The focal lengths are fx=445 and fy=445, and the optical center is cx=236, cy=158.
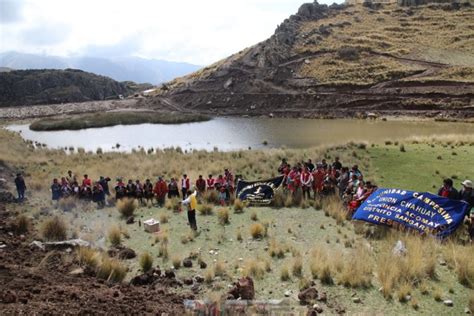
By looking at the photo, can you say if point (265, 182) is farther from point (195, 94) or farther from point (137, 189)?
point (195, 94)

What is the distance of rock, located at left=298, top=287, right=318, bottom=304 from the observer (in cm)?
905

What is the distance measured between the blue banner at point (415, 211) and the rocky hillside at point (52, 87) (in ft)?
370

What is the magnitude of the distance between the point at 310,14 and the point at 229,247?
108013 millimetres

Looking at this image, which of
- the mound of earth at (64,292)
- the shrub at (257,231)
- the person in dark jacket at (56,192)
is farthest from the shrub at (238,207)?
the person in dark jacket at (56,192)

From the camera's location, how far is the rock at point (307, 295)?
9047mm

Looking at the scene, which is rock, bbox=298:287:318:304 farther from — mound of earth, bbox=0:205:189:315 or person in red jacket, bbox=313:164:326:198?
person in red jacket, bbox=313:164:326:198

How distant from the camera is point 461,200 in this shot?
12.6 m

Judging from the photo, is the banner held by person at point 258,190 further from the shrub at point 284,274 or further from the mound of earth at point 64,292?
the mound of earth at point 64,292

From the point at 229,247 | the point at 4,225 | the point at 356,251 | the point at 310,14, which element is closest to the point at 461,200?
the point at 356,251

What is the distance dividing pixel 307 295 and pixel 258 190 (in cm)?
989

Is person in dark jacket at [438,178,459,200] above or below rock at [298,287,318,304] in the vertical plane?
above

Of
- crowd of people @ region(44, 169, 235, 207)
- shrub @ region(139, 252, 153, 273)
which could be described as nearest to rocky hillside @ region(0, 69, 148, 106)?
crowd of people @ region(44, 169, 235, 207)

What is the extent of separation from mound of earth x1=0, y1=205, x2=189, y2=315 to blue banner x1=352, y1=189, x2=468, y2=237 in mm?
7077

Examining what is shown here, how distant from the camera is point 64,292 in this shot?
28.5 feet
